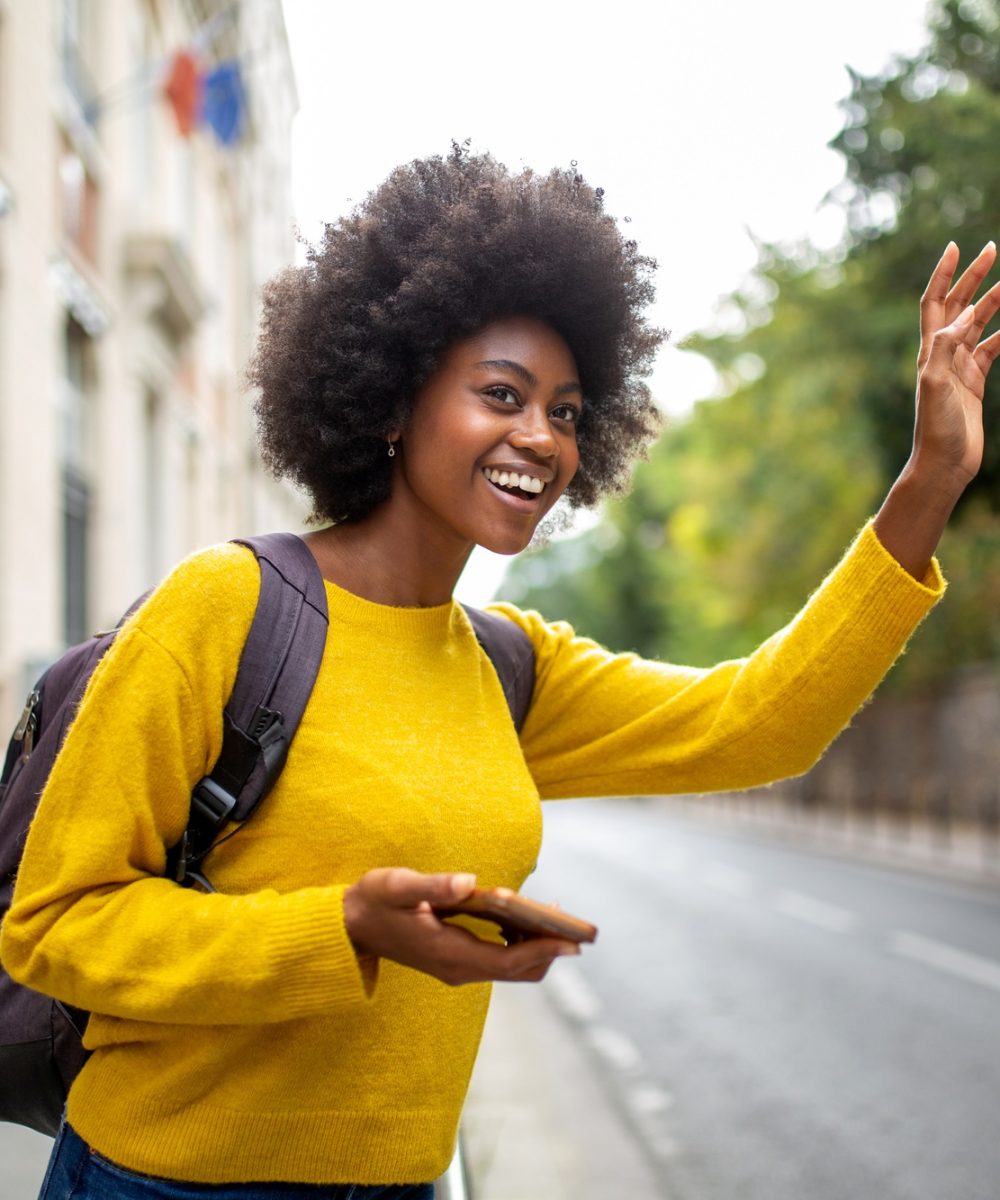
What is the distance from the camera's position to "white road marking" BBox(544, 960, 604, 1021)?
9219 mm

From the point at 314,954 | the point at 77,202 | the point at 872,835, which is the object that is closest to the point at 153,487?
the point at 77,202

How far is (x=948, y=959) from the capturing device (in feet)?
34.5

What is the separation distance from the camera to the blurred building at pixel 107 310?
9141 millimetres

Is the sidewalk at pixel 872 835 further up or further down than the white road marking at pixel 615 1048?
further down

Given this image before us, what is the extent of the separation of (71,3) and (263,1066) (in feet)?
39.6

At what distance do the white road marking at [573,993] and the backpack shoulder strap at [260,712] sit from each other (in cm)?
734

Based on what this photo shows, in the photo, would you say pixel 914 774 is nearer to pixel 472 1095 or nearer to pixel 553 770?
pixel 472 1095

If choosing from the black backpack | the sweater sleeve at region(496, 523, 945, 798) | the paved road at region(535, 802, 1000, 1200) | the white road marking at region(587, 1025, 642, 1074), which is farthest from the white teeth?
the white road marking at region(587, 1025, 642, 1074)

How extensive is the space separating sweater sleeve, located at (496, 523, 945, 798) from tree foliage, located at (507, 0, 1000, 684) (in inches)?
22.8

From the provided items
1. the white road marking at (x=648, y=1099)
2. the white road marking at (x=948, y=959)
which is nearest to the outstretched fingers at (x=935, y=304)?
the white road marking at (x=648, y=1099)

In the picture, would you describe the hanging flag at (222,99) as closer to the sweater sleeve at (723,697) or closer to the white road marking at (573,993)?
the white road marking at (573,993)

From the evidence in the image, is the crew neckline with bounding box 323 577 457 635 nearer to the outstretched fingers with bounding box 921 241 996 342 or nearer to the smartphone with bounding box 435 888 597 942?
the smartphone with bounding box 435 888 597 942

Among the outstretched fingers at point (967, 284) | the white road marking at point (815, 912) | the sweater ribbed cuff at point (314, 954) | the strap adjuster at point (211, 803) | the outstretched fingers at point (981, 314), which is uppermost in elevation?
the outstretched fingers at point (967, 284)

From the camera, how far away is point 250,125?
60.0ft
